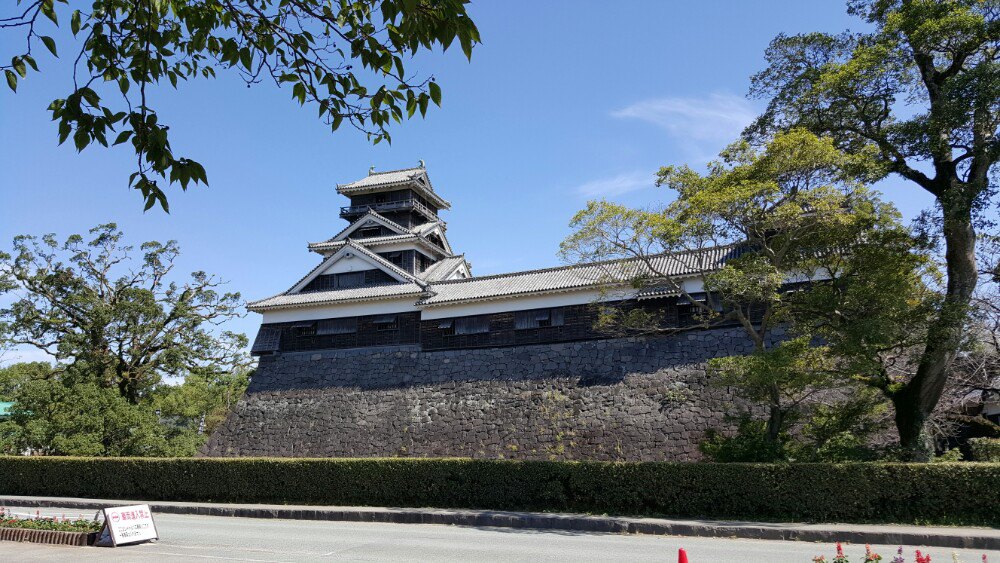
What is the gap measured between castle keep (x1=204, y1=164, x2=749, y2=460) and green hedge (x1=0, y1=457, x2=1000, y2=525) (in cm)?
399

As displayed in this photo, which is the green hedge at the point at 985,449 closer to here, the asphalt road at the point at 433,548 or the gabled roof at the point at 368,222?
the asphalt road at the point at 433,548

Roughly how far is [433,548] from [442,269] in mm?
20773

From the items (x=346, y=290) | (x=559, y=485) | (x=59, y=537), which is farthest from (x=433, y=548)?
(x=346, y=290)

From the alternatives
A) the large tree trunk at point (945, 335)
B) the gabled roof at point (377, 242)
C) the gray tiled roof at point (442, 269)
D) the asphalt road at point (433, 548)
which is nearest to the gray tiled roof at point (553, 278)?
the gray tiled roof at point (442, 269)

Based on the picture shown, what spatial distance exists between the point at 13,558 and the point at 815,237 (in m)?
14.9

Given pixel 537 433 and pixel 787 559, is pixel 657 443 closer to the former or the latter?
pixel 537 433

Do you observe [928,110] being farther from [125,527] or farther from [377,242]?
[377,242]

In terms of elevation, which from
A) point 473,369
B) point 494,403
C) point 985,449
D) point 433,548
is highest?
point 473,369

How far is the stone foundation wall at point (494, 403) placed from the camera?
19219 mm

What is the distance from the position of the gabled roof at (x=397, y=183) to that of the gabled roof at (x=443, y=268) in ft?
14.9

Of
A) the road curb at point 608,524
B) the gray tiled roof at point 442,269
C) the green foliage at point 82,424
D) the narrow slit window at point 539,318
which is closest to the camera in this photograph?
the road curb at point 608,524

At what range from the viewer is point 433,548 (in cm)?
1053

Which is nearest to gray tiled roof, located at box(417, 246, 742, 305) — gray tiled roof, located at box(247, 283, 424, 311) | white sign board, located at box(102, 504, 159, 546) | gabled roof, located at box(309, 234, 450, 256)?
gray tiled roof, located at box(247, 283, 424, 311)

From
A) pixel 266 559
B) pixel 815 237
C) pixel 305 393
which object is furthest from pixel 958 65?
pixel 305 393
